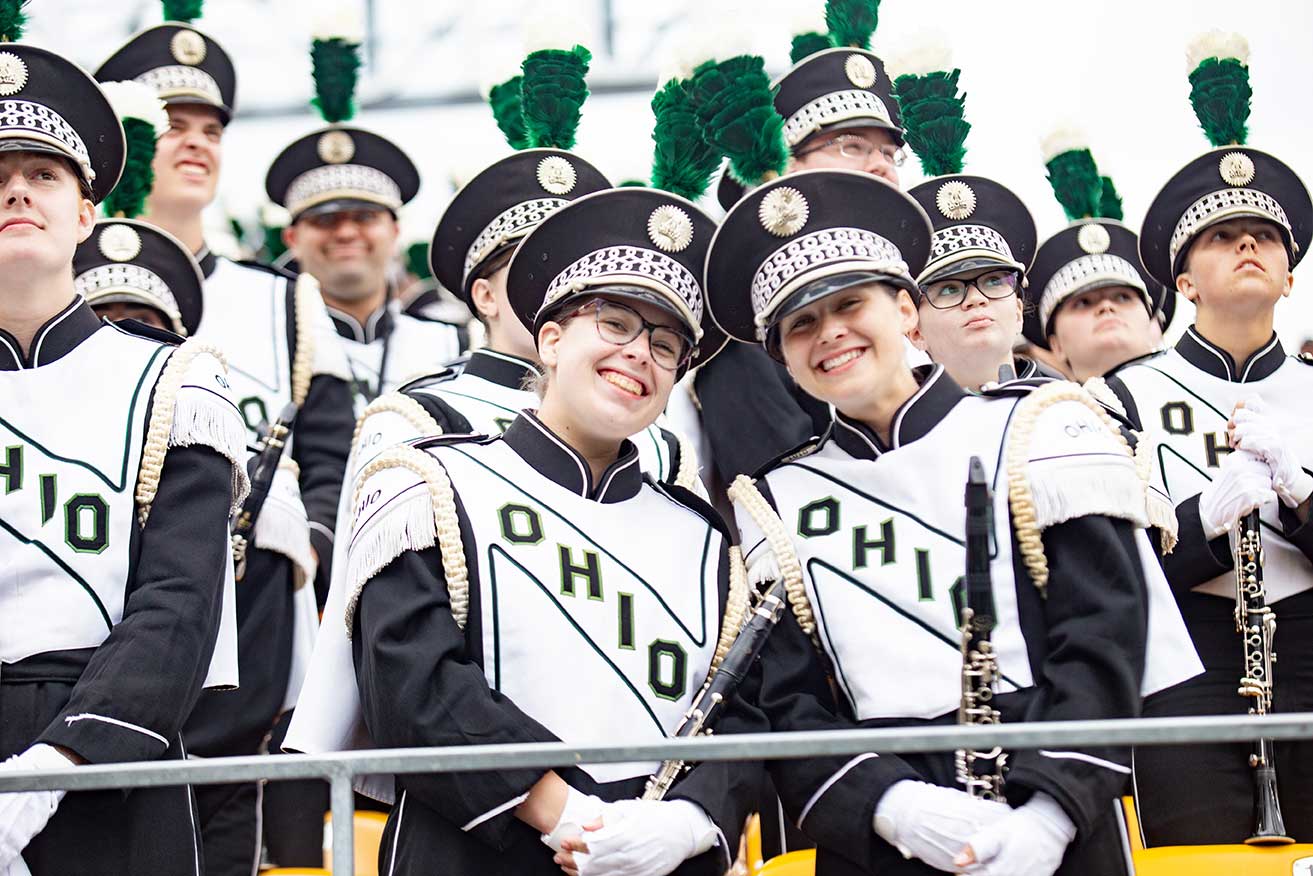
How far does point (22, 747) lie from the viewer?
3.80 meters

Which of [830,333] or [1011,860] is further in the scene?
[830,333]

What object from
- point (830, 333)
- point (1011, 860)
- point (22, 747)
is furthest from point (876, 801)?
point (22, 747)

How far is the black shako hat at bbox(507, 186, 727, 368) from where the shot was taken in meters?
4.15

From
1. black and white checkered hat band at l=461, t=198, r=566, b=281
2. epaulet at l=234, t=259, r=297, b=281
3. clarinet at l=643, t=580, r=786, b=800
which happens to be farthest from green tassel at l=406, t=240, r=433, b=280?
clarinet at l=643, t=580, r=786, b=800

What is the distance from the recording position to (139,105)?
18.6 ft

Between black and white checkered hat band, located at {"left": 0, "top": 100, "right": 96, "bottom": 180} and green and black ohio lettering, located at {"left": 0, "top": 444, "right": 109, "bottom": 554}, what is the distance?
70 centimetres

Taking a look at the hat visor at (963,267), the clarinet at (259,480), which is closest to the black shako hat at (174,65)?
the clarinet at (259,480)

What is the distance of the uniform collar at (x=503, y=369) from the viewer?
529cm

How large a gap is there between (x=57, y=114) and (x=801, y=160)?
2401mm

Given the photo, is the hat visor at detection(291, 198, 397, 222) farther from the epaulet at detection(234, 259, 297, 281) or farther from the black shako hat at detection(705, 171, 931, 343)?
the black shako hat at detection(705, 171, 931, 343)

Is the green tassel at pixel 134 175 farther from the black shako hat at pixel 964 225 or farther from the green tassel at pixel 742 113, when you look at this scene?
the black shako hat at pixel 964 225

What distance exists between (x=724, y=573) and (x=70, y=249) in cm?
154

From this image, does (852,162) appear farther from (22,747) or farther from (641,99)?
(641,99)

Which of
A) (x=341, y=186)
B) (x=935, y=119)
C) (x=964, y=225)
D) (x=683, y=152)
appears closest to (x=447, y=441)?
(x=683, y=152)
